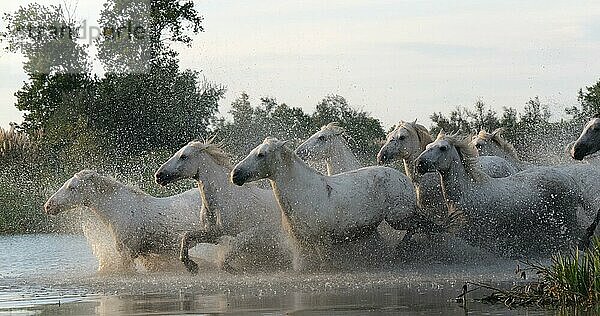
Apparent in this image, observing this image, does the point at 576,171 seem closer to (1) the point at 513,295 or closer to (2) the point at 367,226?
(2) the point at 367,226

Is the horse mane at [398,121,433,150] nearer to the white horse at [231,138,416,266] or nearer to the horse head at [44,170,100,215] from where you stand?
the white horse at [231,138,416,266]

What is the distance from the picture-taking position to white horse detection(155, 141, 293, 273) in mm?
13562

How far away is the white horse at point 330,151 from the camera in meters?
15.3

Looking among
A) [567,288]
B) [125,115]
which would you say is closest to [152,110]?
[125,115]

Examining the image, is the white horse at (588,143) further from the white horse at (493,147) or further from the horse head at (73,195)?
the horse head at (73,195)

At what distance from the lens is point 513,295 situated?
29.9 ft

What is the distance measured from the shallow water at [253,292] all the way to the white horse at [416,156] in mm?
648

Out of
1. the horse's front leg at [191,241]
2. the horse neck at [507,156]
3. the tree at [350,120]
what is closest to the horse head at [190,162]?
the horse's front leg at [191,241]

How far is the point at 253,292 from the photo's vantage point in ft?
36.1

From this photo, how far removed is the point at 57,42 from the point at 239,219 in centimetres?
3262

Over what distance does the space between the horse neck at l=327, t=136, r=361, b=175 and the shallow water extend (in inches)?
89.7

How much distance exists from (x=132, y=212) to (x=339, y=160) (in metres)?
2.54

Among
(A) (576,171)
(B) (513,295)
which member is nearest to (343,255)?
(A) (576,171)

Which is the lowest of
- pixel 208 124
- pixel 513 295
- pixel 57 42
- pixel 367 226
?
pixel 513 295
